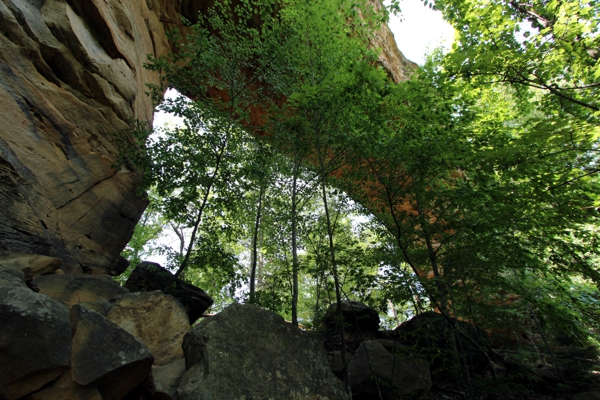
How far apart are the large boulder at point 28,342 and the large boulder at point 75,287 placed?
1508 millimetres

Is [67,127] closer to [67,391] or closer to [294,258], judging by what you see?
[67,391]

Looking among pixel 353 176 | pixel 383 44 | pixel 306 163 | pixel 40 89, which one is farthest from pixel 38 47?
pixel 383 44

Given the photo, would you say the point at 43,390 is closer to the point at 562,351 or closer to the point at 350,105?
the point at 350,105

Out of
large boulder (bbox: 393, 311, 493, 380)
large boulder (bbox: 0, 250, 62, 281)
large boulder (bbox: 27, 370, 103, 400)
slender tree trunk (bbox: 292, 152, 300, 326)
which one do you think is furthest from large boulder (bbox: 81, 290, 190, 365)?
large boulder (bbox: 393, 311, 493, 380)

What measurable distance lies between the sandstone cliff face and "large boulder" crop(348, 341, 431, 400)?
590cm

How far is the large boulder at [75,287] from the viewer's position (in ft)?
14.8

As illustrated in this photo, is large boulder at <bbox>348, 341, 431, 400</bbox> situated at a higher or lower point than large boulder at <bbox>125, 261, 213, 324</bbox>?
lower

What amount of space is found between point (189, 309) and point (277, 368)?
4.01 metres

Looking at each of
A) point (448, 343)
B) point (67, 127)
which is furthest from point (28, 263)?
point (448, 343)

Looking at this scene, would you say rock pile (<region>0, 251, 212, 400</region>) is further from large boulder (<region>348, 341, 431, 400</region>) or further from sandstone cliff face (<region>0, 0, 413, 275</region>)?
large boulder (<region>348, 341, 431, 400</region>)

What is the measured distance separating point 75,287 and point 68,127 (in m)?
3.57

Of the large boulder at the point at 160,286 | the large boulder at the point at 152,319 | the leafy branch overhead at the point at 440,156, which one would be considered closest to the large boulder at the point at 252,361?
the large boulder at the point at 152,319

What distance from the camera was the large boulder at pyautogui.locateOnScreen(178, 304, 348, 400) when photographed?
360cm

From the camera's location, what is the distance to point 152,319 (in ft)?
16.1
